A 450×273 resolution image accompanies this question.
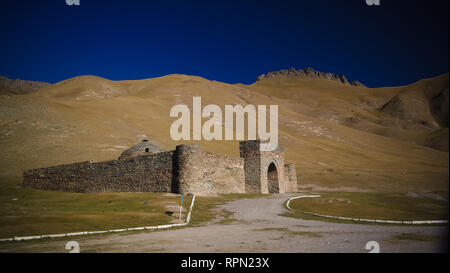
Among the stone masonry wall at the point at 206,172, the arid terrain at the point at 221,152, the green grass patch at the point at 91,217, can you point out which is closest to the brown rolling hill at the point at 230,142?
the arid terrain at the point at 221,152

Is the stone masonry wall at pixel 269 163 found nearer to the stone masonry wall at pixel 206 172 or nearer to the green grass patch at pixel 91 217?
the stone masonry wall at pixel 206 172

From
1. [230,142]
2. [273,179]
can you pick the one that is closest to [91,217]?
[273,179]

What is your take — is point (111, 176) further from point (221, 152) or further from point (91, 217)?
point (221, 152)

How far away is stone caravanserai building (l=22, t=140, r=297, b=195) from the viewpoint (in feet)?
90.2

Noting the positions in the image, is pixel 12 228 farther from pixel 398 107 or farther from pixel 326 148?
pixel 398 107

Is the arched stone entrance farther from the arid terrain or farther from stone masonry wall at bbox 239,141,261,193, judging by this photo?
the arid terrain

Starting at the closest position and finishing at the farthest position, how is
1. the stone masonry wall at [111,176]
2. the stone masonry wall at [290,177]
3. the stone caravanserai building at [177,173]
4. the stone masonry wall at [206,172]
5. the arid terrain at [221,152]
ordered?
the arid terrain at [221,152], the stone masonry wall at [206,172], the stone caravanserai building at [177,173], the stone masonry wall at [111,176], the stone masonry wall at [290,177]

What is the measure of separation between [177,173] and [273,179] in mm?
11442

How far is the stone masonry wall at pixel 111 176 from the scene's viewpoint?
28.7m

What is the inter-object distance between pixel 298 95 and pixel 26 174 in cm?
16871

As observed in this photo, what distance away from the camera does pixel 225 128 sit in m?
84.4

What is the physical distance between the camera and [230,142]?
71.9m

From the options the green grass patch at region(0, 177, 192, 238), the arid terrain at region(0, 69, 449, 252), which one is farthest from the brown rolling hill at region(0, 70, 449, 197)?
the green grass patch at region(0, 177, 192, 238)

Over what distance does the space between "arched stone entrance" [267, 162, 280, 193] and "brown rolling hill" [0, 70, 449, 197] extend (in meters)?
9.22
